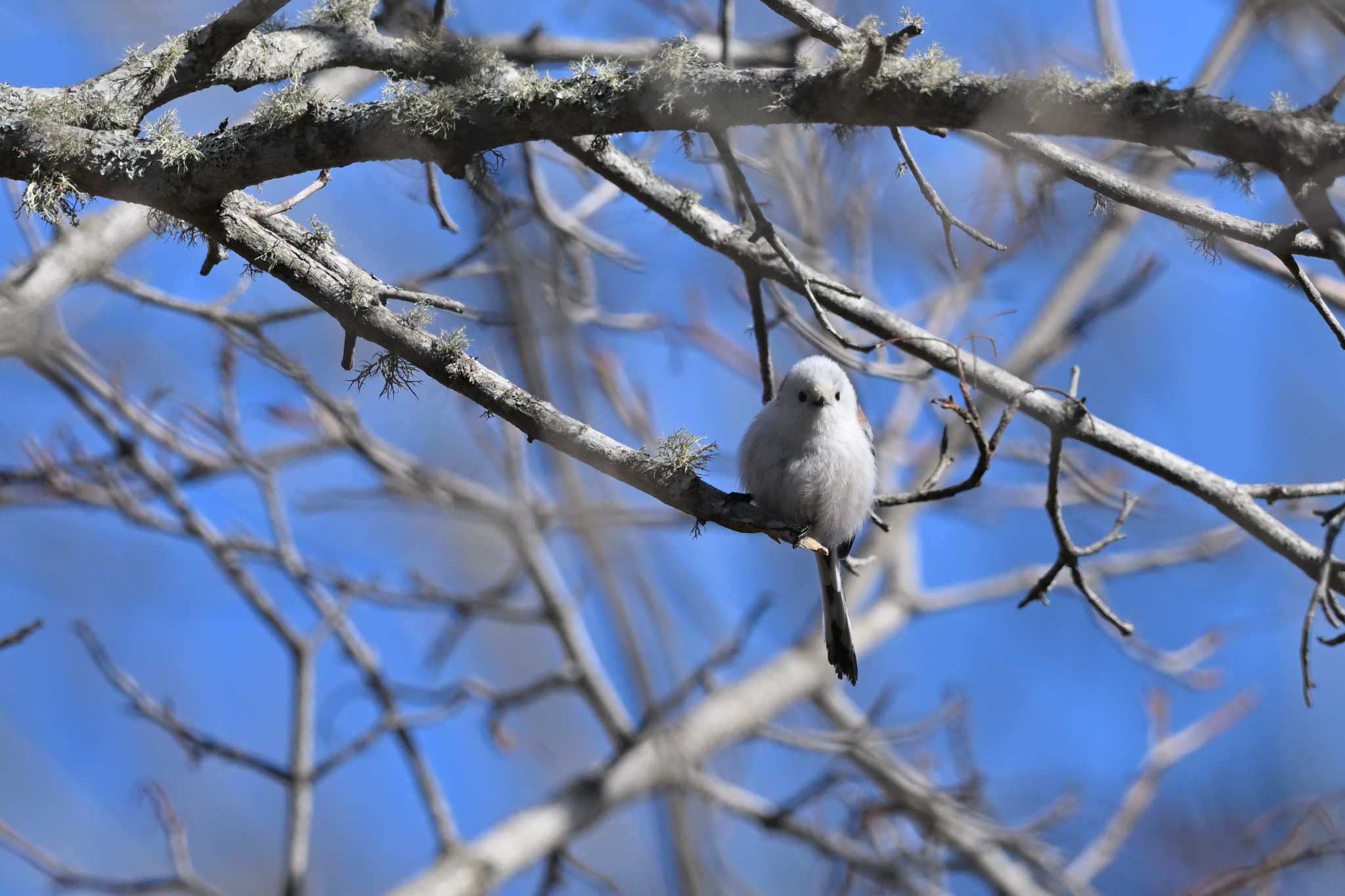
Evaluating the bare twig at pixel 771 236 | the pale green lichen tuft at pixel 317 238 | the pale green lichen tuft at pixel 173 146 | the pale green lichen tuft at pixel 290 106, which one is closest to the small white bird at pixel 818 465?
the bare twig at pixel 771 236

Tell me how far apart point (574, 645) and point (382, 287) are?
11.6 ft

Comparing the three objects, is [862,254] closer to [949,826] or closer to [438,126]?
[949,826]

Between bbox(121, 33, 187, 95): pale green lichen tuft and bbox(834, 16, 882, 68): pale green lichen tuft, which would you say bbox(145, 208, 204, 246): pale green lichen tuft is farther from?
bbox(834, 16, 882, 68): pale green lichen tuft

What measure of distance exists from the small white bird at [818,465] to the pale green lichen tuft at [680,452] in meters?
1.24

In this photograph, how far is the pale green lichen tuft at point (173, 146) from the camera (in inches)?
85.8

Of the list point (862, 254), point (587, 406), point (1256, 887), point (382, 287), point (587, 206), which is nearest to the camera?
point (587, 406)

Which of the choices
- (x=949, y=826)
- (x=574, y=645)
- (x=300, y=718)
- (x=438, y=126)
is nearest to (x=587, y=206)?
(x=574, y=645)

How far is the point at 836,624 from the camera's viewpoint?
373 cm

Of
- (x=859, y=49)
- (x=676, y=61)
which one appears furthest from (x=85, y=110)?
(x=859, y=49)

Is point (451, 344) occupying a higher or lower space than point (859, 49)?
lower

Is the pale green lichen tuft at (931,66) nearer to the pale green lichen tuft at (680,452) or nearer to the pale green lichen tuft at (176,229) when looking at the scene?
the pale green lichen tuft at (680,452)

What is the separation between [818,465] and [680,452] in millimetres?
1282

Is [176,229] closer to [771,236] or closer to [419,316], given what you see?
[419,316]

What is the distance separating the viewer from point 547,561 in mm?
5668
